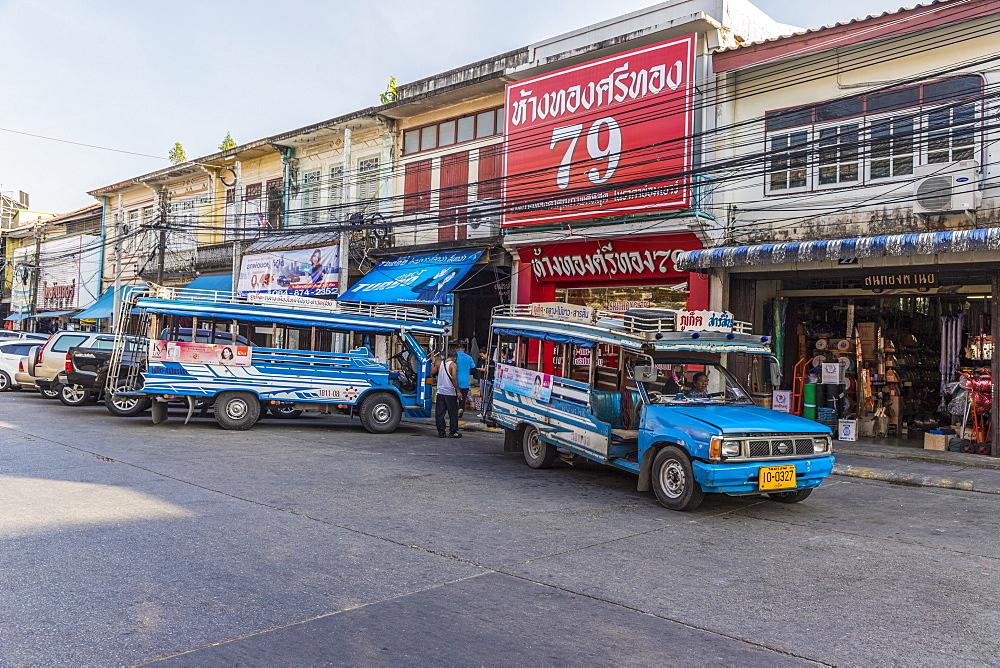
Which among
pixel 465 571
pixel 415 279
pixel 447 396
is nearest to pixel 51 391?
pixel 415 279

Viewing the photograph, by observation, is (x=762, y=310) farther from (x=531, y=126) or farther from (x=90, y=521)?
(x=90, y=521)

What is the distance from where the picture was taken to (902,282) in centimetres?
1469

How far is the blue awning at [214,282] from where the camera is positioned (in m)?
29.0

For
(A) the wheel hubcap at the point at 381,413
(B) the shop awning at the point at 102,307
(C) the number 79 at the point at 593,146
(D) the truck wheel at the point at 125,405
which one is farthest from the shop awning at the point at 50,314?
(C) the number 79 at the point at 593,146

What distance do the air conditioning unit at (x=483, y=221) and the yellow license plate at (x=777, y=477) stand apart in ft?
41.1

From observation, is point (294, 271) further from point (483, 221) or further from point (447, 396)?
point (447, 396)

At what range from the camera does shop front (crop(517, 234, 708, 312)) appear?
17062 millimetres

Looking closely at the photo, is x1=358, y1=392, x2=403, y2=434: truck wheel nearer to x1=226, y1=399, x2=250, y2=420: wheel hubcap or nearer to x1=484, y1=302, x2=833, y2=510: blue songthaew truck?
x1=226, y1=399, x2=250, y2=420: wheel hubcap

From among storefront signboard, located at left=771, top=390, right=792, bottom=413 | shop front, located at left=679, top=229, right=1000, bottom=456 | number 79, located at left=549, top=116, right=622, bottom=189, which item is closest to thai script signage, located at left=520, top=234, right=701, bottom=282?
shop front, located at left=679, top=229, right=1000, bottom=456

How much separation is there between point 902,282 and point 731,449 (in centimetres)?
864

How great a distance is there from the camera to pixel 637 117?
670 inches

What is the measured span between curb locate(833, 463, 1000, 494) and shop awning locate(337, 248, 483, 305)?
1007 cm

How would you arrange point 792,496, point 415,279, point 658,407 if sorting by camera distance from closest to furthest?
1. point 658,407
2. point 792,496
3. point 415,279

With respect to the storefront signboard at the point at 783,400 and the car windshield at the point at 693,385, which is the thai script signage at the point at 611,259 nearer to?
the storefront signboard at the point at 783,400
